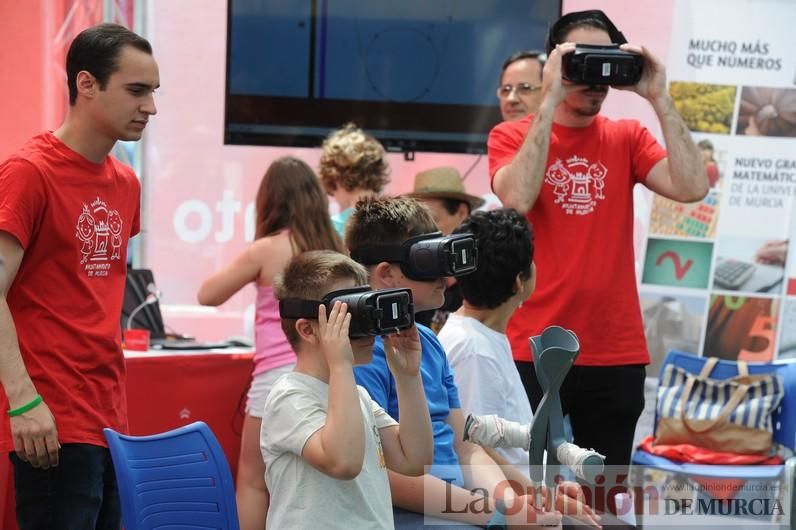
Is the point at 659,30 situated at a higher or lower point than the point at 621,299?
higher

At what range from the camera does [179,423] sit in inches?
166

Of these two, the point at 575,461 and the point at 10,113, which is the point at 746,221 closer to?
the point at 10,113

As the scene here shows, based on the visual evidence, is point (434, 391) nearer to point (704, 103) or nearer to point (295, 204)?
point (295, 204)

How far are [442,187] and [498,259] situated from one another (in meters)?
1.64

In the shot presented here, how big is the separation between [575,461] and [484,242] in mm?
1130

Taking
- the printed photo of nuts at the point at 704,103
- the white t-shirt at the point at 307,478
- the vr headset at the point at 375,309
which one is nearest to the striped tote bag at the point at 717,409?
the printed photo of nuts at the point at 704,103

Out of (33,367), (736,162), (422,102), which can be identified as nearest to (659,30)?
(736,162)

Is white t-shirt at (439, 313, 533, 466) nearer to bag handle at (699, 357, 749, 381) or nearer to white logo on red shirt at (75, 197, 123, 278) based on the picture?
white logo on red shirt at (75, 197, 123, 278)

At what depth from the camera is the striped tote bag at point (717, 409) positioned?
179 inches

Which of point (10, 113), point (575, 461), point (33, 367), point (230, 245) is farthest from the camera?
point (230, 245)

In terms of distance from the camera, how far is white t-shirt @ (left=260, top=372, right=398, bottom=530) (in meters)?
2.08

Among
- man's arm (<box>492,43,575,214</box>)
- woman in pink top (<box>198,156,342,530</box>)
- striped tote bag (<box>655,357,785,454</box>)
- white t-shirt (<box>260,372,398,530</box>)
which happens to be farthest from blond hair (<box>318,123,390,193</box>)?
white t-shirt (<box>260,372,398,530</box>)

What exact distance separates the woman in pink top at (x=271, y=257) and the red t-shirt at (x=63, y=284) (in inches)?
51.3

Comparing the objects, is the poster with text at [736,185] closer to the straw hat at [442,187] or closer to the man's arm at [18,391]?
the straw hat at [442,187]
